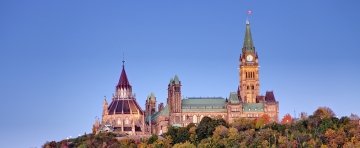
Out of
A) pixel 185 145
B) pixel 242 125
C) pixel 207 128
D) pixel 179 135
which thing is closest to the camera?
pixel 185 145

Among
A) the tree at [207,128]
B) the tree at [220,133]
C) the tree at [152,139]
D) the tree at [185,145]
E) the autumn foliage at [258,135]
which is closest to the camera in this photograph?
the autumn foliage at [258,135]

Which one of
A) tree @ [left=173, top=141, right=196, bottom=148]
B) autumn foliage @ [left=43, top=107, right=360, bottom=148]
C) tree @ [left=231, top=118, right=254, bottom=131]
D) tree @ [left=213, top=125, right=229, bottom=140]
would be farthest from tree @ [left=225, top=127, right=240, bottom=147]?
tree @ [left=231, top=118, right=254, bottom=131]

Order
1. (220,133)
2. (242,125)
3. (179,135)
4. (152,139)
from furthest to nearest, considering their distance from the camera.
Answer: (152,139) → (242,125) → (179,135) → (220,133)

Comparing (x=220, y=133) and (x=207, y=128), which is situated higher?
(x=207, y=128)

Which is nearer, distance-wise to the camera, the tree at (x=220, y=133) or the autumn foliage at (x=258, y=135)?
the autumn foliage at (x=258, y=135)

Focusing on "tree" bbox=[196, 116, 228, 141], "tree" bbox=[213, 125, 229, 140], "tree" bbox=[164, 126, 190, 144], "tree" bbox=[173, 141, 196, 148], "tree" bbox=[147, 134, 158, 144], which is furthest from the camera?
"tree" bbox=[147, 134, 158, 144]

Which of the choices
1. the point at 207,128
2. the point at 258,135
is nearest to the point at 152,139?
the point at 207,128

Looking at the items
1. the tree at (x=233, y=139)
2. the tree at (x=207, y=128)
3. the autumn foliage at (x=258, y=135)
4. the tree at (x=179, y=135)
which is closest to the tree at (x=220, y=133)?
the autumn foliage at (x=258, y=135)

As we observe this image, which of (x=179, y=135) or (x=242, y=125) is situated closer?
(x=179, y=135)

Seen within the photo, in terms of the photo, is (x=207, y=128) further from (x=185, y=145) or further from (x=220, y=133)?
(x=185, y=145)

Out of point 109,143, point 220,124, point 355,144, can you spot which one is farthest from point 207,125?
point 355,144

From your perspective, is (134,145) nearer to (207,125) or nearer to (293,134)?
(207,125)

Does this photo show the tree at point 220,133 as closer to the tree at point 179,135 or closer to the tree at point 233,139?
the tree at point 233,139

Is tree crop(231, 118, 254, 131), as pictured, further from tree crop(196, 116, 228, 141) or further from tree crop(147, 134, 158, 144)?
tree crop(147, 134, 158, 144)
